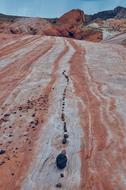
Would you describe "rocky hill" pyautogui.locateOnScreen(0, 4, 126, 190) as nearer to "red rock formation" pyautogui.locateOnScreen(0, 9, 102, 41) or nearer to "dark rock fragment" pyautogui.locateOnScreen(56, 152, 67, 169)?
"dark rock fragment" pyautogui.locateOnScreen(56, 152, 67, 169)

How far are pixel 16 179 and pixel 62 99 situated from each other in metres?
5.85

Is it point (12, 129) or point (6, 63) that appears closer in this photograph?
point (12, 129)

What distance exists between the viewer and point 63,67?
22.1 metres

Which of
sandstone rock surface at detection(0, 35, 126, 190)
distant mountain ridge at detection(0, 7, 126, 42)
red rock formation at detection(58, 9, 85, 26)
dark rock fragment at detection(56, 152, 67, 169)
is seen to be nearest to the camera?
sandstone rock surface at detection(0, 35, 126, 190)

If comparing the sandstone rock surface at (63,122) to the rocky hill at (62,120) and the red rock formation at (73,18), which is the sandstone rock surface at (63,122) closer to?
the rocky hill at (62,120)

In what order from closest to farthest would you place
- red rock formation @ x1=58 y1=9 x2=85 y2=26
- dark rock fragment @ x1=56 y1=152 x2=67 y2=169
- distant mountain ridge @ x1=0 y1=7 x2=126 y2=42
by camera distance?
dark rock fragment @ x1=56 y1=152 x2=67 y2=169, distant mountain ridge @ x1=0 y1=7 x2=126 y2=42, red rock formation @ x1=58 y1=9 x2=85 y2=26

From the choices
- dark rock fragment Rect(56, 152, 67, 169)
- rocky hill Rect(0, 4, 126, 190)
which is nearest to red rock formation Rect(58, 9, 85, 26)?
rocky hill Rect(0, 4, 126, 190)

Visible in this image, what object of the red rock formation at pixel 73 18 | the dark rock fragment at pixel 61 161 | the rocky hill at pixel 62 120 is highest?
the dark rock fragment at pixel 61 161

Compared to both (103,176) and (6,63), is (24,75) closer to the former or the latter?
(6,63)

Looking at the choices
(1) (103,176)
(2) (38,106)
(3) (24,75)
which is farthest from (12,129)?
(3) (24,75)

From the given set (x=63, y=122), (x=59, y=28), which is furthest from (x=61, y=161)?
(x=59, y=28)

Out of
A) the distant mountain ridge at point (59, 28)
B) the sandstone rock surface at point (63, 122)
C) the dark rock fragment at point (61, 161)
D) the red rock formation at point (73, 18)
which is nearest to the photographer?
the sandstone rock surface at point (63, 122)

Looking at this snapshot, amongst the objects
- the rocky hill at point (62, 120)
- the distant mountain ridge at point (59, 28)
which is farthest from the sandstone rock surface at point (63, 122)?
the distant mountain ridge at point (59, 28)

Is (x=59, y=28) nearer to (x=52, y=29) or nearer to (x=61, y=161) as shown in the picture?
(x=52, y=29)
